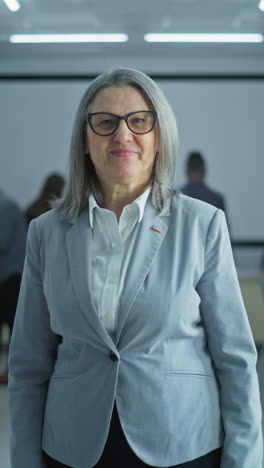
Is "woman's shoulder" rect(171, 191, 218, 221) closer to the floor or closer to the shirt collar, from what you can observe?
the shirt collar

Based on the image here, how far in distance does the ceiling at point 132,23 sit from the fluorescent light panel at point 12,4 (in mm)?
59

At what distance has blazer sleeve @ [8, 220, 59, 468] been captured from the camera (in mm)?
1314

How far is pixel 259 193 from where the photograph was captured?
7332mm

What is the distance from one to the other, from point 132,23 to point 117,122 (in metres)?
5.16

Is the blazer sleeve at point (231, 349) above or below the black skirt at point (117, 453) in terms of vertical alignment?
above

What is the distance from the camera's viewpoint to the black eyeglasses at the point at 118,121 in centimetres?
125

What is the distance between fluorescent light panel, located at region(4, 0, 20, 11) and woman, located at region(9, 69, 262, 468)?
464cm

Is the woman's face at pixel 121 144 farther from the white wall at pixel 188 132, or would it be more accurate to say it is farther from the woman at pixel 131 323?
the white wall at pixel 188 132

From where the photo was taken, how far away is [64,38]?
21.5 ft

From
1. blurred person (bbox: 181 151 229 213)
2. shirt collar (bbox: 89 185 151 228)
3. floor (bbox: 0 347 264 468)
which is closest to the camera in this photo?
shirt collar (bbox: 89 185 151 228)

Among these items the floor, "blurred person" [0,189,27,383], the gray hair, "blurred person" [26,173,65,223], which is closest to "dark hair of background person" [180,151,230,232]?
"blurred person" [26,173,65,223]

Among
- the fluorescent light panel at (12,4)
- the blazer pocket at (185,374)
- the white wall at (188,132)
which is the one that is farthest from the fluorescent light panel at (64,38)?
the blazer pocket at (185,374)

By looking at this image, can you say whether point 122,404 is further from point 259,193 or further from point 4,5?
point 259,193

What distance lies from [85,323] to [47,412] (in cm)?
27
